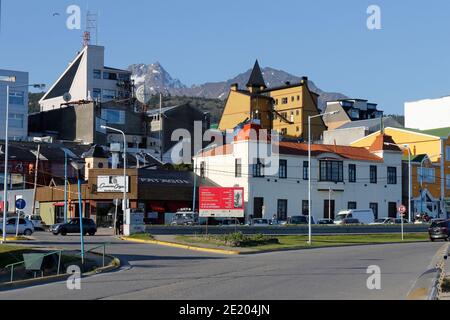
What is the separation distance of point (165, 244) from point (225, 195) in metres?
8.17

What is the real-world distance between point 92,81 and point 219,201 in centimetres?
8265

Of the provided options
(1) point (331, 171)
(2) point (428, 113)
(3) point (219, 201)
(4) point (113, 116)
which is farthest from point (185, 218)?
(2) point (428, 113)

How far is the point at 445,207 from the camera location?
9856 cm

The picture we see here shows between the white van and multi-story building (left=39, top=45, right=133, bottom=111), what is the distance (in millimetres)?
60827

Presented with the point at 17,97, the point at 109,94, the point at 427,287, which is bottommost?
the point at 427,287

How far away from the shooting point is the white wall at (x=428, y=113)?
112812mm

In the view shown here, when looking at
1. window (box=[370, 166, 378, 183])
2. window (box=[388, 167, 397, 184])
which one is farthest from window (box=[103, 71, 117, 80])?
window (box=[388, 167, 397, 184])

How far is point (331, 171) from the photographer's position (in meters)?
87.2

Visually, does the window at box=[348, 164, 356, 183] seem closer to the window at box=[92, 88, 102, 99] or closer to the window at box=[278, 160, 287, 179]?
the window at box=[278, 160, 287, 179]

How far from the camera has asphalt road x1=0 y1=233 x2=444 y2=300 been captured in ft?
62.6

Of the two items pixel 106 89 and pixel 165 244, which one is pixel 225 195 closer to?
pixel 165 244

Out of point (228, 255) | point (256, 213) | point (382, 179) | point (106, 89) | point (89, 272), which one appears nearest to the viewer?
point (89, 272)

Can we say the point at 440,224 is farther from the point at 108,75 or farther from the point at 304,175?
the point at 108,75
